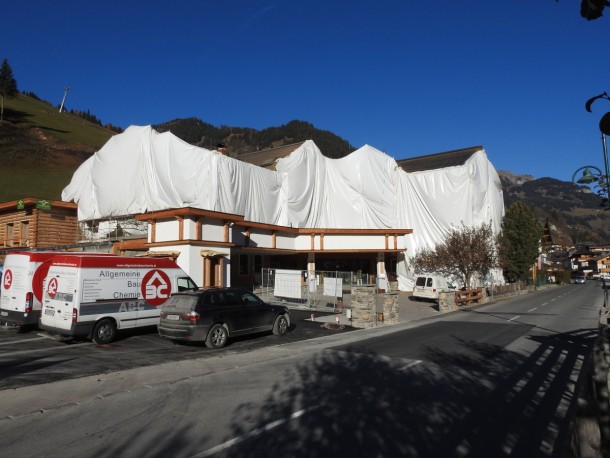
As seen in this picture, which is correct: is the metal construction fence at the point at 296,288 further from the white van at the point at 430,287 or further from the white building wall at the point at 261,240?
the white van at the point at 430,287

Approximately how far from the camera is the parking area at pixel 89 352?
30.1ft

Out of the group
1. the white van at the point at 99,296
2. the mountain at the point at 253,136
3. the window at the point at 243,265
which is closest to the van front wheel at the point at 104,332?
the white van at the point at 99,296

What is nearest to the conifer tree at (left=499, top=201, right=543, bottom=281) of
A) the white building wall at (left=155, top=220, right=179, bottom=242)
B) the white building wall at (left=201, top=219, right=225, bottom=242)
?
the white building wall at (left=201, top=219, right=225, bottom=242)

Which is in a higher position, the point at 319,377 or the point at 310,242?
the point at 310,242

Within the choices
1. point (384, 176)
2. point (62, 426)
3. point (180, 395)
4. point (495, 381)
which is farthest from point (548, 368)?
point (384, 176)

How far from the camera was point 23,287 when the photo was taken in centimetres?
1380

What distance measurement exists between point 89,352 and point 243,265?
2041 cm

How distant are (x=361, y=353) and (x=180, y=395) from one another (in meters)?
5.42

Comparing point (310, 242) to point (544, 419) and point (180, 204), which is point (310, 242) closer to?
point (180, 204)

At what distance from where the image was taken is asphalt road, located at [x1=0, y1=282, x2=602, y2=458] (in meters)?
5.31

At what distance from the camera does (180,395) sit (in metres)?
7.59

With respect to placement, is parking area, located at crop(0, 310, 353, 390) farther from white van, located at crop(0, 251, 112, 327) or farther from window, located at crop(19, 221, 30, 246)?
window, located at crop(19, 221, 30, 246)

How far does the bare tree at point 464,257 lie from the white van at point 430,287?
2.98 metres

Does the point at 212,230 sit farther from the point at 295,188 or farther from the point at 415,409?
the point at 415,409
